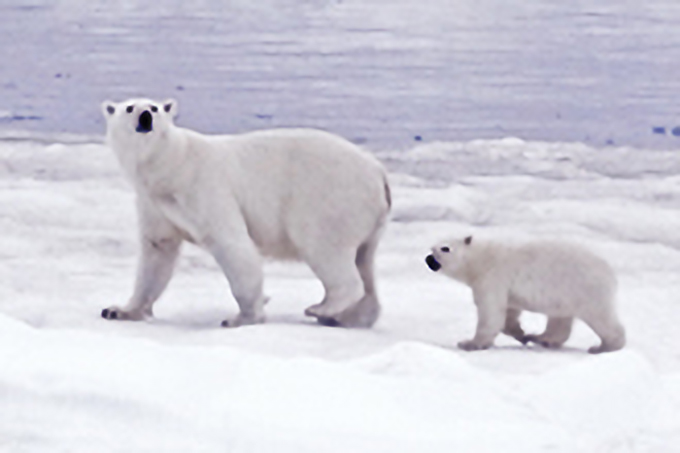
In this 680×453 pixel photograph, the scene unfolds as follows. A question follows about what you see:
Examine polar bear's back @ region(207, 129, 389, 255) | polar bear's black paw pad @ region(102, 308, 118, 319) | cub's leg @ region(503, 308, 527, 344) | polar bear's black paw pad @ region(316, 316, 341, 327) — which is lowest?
polar bear's black paw pad @ region(102, 308, 118, 319)

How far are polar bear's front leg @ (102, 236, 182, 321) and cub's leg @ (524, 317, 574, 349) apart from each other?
2.99 ft

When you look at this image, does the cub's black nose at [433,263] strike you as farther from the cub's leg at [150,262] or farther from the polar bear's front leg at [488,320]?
the cub's leg at [150,262]

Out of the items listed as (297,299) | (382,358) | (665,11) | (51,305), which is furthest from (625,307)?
(665,11)

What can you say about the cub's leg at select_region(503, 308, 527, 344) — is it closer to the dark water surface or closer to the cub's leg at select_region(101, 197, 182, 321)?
the cub's leg at select_region(101, 197, 182, 321)

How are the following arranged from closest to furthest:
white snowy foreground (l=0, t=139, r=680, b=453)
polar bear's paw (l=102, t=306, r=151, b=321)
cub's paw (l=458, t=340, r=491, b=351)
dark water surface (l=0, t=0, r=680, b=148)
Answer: white snowy foreground (l=0, t=139, r=680, b=453) < cub's paw (l=458, t=340, r=491, b=351) < polar bear's paw (l=102, t=306, r=151, b=321) < dark water surface (l=0, t=0, r=680, b=148)

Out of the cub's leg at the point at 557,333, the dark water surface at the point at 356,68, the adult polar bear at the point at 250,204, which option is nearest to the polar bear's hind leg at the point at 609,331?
the cub's leg at the point at 557,333

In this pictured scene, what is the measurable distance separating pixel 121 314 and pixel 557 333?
3.51 feet

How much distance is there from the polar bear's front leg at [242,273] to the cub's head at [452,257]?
417 millimetres

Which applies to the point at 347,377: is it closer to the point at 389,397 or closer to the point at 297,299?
the point at 389,397

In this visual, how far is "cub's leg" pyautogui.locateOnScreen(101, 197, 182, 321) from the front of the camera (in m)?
2.74

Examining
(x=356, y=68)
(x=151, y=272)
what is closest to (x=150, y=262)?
(x=151, y=272)

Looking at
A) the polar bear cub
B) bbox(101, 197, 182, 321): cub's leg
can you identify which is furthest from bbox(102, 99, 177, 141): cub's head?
the polar bear cub

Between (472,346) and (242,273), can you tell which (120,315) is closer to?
(242,273)

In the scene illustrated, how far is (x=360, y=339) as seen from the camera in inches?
99.7
